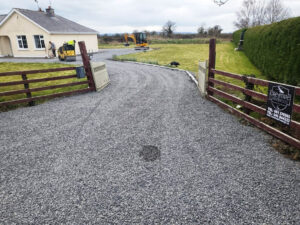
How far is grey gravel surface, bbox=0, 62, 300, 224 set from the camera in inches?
124

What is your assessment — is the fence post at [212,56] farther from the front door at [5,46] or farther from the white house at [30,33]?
the front door at [5,46]

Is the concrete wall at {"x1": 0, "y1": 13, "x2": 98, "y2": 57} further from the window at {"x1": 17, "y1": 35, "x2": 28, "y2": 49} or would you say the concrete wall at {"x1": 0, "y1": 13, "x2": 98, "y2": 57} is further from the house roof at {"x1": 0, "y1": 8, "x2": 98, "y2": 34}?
the house roof at {"x1": 0, "y1": 8, "x2": 98, "y2": 34}

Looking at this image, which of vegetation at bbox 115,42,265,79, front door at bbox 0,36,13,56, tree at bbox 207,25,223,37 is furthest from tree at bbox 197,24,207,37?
front door at bbox 0,36,13,56

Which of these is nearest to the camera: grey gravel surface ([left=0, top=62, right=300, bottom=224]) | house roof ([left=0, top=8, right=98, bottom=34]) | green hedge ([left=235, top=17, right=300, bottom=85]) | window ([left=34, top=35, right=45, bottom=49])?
grey gravel surface ([left=0, top=62, right=300, bottom=224])

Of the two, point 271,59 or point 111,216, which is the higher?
point 271,59

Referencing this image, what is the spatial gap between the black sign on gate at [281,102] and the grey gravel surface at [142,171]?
2.34 ft

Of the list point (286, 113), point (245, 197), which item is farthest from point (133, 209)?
point (286, 113)

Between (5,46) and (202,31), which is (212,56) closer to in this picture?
(5,46)

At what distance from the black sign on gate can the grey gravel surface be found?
2.34ft

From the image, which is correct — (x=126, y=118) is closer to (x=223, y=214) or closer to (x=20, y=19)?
(x=223, y=214)

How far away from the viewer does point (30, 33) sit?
2581 cm

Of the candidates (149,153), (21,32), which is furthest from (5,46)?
(149,153)

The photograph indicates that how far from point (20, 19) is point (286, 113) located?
101ft

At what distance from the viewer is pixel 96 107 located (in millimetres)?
8172
